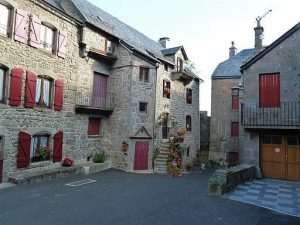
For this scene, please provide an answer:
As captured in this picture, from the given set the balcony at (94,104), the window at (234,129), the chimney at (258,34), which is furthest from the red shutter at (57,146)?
the window at (234,129)

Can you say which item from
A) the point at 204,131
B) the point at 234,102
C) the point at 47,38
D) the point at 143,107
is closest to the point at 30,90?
the point at 47,38

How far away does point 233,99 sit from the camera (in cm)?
2459

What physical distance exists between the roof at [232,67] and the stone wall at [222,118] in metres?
0.48

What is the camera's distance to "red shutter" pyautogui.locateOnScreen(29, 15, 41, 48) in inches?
500

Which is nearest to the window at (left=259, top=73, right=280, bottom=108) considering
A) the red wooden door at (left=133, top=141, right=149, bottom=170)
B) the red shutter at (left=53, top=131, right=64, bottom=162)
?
the red wooden door at (left=133, top=141, right=149, bottom=170)

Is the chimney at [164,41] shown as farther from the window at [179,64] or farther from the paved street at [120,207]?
the paved street at [120,207]

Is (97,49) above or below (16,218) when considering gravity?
above

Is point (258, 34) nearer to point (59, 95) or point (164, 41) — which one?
point (164, 41)

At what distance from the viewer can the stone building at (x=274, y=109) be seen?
553 inches

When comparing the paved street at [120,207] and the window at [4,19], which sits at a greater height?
the window at [4,19]

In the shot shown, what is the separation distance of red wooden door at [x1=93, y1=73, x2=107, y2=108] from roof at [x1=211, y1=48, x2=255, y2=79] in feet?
39.5

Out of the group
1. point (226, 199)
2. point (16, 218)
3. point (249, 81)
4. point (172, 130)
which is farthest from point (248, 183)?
point (16, 218)

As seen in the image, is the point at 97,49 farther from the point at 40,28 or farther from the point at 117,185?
the point at 117,185

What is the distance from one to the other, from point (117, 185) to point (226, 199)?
5111mm
